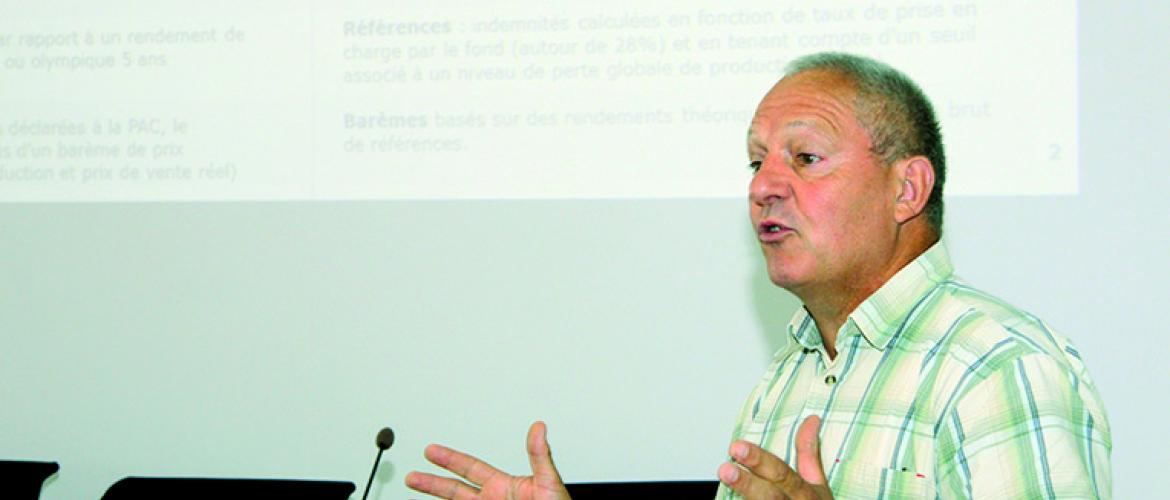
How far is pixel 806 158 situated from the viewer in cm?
170

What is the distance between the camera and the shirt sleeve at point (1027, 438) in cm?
133

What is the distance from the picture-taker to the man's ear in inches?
66.3

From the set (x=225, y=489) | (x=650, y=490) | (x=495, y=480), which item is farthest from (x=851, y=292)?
(x=225, y=489)

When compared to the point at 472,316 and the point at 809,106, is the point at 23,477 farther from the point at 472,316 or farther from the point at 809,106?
the point at 809,106

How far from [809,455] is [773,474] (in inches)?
3.0

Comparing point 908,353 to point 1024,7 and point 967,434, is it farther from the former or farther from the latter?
point 1024,7

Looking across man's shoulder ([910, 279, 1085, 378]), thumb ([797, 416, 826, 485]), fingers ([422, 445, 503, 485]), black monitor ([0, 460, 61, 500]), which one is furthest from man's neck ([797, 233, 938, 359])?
black monitor ([0, 460, 61, 500])

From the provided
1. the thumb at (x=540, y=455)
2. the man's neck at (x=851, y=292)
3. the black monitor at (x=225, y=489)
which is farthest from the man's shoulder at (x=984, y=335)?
the black monitor at (x=225, y=489)

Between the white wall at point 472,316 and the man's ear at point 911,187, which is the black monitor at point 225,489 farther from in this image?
the man's ear at point 911,187

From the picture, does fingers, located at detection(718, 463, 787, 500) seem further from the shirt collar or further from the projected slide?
the projected slide

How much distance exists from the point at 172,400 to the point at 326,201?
0.65 meters

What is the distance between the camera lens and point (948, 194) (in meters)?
2.88

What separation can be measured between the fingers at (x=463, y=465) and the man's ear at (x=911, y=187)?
65 centimetres

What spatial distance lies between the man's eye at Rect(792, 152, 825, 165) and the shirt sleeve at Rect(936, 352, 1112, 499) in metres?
0.41
